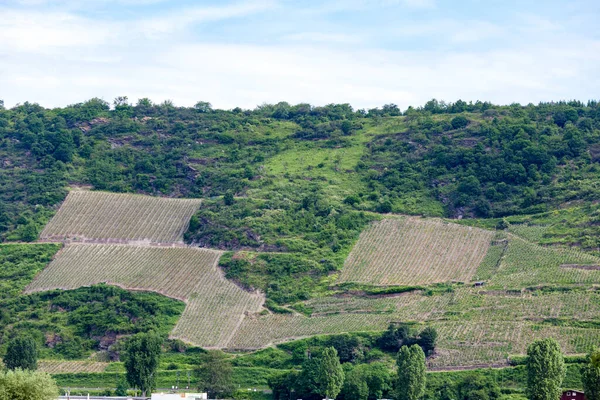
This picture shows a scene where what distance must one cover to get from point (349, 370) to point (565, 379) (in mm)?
15938

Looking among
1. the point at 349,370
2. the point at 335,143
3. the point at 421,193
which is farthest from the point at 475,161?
the point at 349,370

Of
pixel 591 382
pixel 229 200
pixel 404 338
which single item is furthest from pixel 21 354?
pixel 591 382

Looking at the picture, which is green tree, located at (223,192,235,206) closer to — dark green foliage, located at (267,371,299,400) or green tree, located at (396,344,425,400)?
dark green foliage, located at (267,371,299,400)

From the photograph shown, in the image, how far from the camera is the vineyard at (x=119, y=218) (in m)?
133

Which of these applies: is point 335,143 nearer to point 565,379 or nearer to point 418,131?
point 418,131

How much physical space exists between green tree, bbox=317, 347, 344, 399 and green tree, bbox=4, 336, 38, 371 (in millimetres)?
22487

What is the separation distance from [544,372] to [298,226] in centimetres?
4865

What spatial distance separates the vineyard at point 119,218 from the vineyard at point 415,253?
2024 cm

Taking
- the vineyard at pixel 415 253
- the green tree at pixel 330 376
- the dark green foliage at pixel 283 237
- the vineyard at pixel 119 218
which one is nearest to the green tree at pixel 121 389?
the green tree at pixel 330 376

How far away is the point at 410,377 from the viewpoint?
299 ft

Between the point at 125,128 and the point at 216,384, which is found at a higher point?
the point at 125,128

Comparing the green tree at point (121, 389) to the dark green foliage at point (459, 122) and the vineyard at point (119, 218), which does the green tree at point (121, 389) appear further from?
the dark green foliage at point (459, 122)

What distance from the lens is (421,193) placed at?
142 meters

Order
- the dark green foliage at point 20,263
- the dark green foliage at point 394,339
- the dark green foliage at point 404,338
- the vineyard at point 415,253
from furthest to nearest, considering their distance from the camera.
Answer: the dark green foliage at point 20,263
the vineyard at point 415,253
the dark green foliage at point 394,339
the dark green foliage at point 404,338
